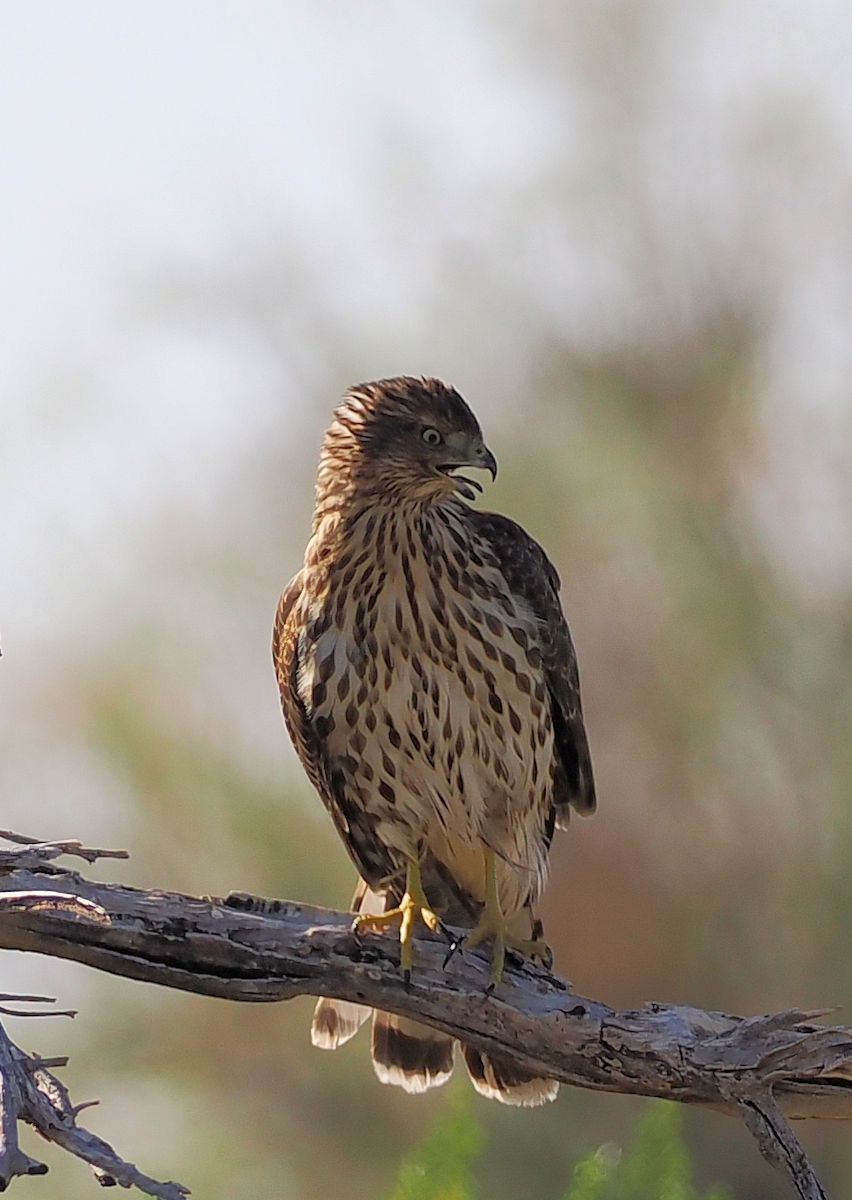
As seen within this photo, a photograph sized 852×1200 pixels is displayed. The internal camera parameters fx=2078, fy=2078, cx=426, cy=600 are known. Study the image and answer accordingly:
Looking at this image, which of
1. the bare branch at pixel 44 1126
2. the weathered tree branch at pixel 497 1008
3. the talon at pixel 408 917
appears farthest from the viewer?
the talon at pixel 408 917

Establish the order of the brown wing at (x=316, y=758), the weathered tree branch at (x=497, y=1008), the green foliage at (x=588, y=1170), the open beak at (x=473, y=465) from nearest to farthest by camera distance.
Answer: the weathered tree branch at (x=497, y=1008) → the green foliage at (x=588, y=1170) → the open beak at (x=473, y=465) → the brown wing at (x=316, y=758)

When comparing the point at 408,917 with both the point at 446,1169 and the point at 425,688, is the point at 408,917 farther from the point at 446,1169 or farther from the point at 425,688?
the point at 446,1169

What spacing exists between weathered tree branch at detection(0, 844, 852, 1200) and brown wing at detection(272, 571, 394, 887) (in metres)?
0.74

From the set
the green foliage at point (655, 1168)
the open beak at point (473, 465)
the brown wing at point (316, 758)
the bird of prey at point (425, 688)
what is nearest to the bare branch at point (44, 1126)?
the bird of prey at point (425, 688)

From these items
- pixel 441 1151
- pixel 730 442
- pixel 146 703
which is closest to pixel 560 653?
pixel 441 1151

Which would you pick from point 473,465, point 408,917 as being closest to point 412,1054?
point 408,917

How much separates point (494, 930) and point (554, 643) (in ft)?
2.16

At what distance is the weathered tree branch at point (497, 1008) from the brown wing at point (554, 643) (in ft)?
3.09

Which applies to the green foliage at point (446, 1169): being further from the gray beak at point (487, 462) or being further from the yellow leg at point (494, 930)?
the gray beak at point (487, 462)

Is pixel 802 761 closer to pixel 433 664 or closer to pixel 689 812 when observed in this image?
pixel 689 812

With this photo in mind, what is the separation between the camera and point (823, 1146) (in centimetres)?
810

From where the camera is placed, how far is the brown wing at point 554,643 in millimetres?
4574

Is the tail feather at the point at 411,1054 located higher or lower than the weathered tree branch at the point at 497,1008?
higher

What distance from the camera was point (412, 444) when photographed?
4387 millimetres
